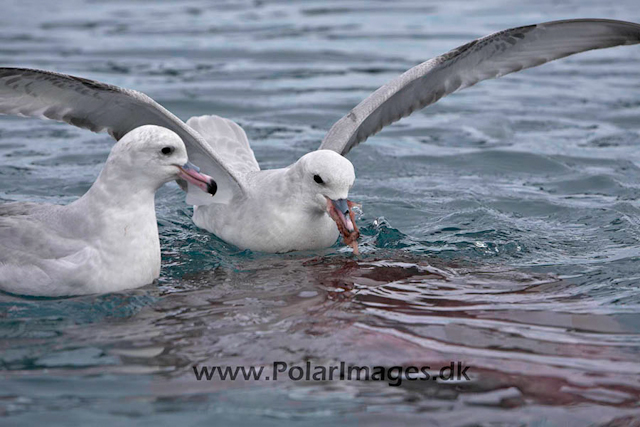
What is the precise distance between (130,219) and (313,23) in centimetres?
1192

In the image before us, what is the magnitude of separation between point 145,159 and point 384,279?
65.8 inches

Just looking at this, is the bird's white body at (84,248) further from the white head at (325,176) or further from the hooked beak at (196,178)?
the white head at (325,176)

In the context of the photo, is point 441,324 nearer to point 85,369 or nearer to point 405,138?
point 85,369

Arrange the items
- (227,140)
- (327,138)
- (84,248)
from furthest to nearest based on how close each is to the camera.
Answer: (227,140) → (327,138) → (84,248)

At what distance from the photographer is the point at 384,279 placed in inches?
222

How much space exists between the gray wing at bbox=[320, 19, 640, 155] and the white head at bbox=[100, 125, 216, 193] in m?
1.79

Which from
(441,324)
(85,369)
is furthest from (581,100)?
(85,369)

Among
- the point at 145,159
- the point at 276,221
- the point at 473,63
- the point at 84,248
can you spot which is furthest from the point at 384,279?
the point at 473,63

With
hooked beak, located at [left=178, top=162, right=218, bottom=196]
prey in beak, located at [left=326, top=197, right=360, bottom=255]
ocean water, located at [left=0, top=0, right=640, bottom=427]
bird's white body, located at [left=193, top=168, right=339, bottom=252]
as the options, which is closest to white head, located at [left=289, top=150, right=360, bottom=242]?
prey in beak, located at [left=326, top=197, right=360, bottom=255]

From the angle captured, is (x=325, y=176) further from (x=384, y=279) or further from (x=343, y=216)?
(x=384, y=279)

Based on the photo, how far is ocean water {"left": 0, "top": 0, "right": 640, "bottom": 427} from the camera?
402 cm

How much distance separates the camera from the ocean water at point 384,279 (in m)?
4.02

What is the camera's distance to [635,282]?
560 centimetres

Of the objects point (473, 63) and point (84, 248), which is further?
point (473, 63)
